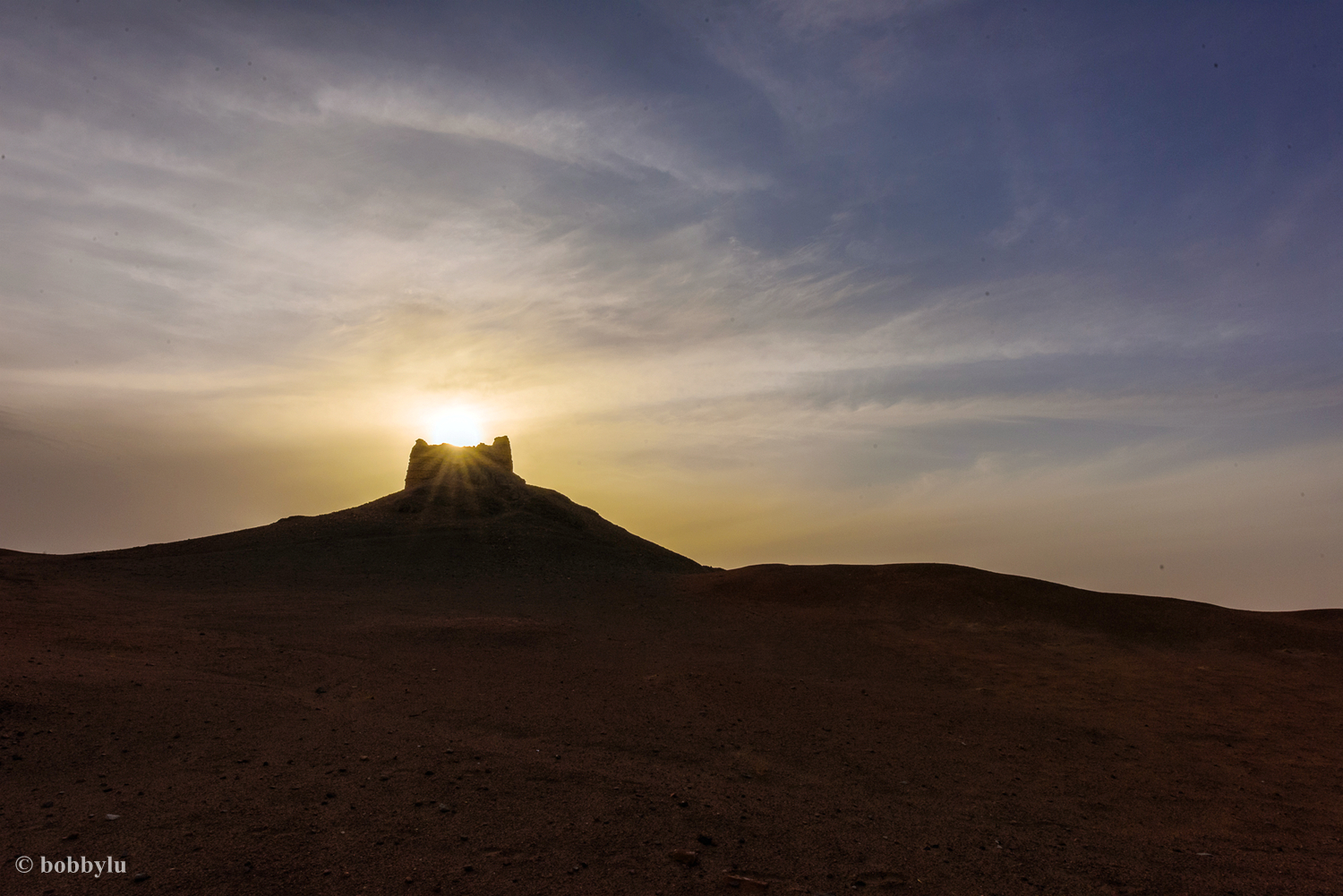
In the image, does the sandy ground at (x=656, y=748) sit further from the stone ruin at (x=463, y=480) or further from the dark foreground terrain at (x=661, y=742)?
the stone ruin at (x=463, y=480)

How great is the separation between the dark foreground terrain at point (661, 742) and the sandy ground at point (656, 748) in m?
0.06

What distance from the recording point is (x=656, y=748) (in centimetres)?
1275

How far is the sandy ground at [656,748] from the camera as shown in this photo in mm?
8469

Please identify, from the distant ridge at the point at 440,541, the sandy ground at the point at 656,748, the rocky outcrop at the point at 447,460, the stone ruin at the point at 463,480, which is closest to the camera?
the sandy ground at the point at 656,748

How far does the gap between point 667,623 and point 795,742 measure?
11.4 m

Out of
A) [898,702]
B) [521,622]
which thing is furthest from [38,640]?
[898,702]

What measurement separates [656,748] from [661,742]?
1.18 ft

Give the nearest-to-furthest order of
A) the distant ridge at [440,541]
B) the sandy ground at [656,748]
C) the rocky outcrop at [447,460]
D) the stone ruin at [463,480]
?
the sandy ground at [656,748] → the distant ridge at [440,541] → the stone ruin at [463,480] → the rocky outcrop at [447,460]

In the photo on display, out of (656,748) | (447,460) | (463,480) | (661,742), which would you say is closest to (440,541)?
(463,480)

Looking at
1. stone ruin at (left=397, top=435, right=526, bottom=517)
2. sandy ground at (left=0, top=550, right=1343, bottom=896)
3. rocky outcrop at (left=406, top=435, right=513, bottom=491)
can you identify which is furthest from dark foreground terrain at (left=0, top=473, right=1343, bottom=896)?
rocky outcrop at (left=406, top=435, right=513, bottom=491)

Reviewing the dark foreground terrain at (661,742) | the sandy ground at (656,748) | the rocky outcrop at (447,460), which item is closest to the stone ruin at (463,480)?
the rocky outcrop at (447,460)

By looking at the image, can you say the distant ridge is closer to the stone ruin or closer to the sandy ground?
the stone ruin

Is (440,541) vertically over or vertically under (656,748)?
over

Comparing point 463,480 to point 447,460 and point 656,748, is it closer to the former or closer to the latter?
point 447,460
